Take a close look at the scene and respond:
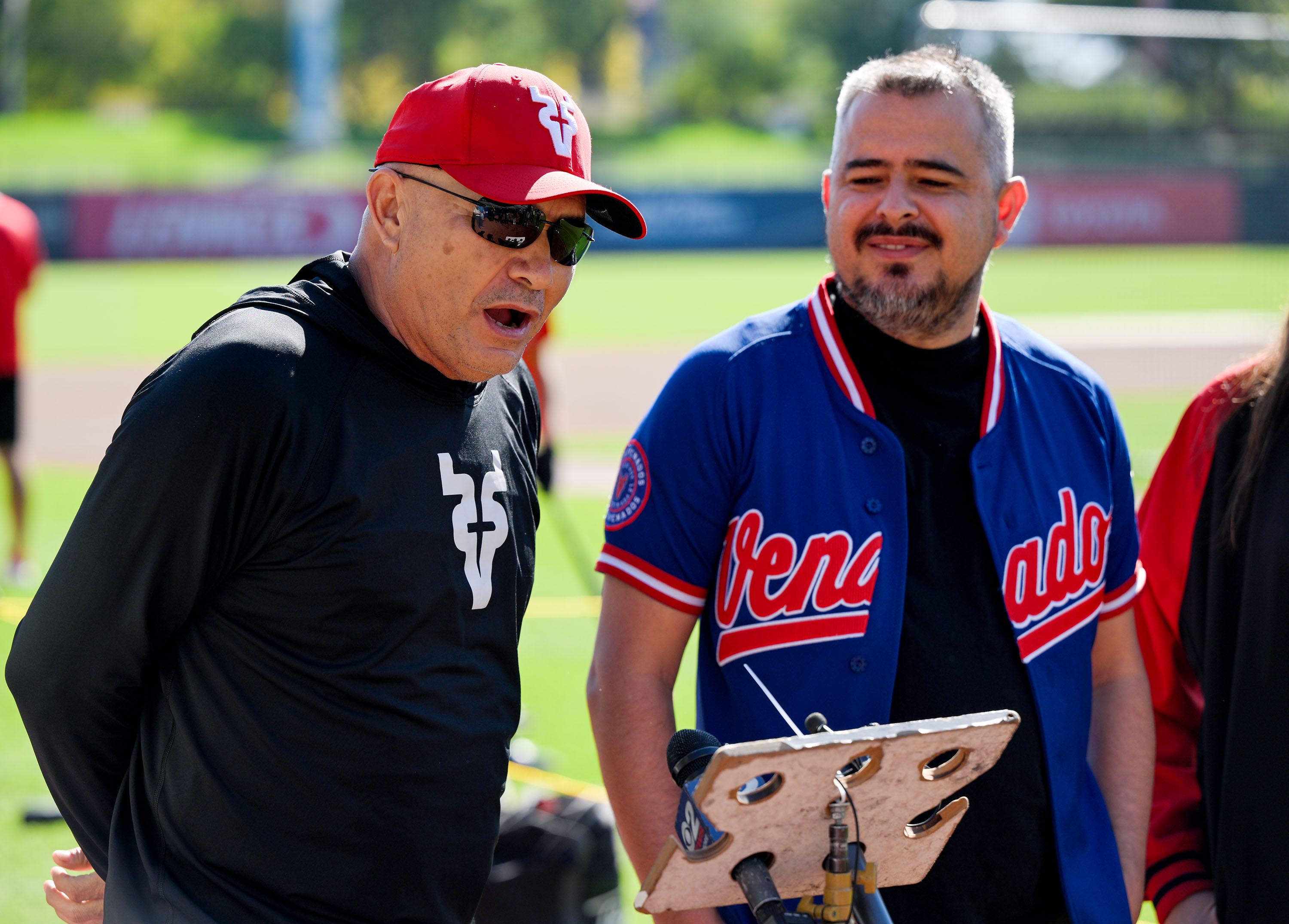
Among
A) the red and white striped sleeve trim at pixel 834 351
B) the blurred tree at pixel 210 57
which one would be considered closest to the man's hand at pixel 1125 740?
the red and white striped sleeve trim at pixel 834 351

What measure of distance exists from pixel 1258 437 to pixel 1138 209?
32390 millimetres

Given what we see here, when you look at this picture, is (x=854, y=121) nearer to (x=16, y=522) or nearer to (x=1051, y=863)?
(x=1051, y=863)

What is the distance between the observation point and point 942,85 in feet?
8.56

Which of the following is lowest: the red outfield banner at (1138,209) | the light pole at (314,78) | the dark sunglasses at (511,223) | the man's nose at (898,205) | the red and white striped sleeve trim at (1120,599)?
the red and white striped sleeve trim at (1120,599)

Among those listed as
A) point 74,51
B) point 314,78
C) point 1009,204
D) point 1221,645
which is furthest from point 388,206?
point 74,51

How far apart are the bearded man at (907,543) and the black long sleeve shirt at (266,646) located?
47cm

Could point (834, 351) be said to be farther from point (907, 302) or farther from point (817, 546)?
point (817, 546)

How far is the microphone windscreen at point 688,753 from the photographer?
167 centimetres

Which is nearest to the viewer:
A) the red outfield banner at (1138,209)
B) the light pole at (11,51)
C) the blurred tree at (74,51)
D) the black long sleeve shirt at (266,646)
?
the black long sleeve shirt at (266,646)

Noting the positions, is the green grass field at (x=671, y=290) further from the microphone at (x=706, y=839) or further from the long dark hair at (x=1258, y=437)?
the microphone at (x=706, y=839)

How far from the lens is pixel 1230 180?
32.5m

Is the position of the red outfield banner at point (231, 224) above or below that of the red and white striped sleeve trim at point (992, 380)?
above

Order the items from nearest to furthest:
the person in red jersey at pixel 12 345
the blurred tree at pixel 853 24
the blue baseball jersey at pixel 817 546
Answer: the blue baseball jersey at pixel 817 546 < the person in red jersey at pixel 12 345 < the blurred tree at pixel 853 24

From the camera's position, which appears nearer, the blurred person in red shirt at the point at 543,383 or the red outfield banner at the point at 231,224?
the blurred person in red shirt at the point at 543,383
